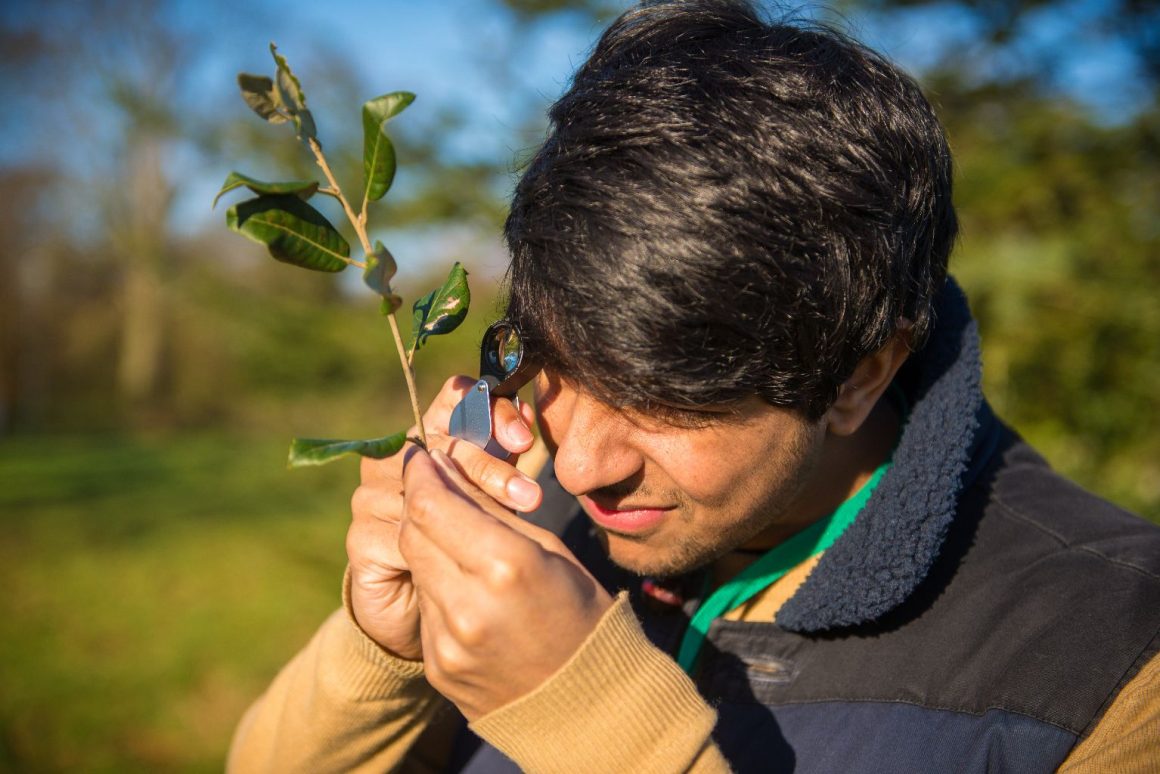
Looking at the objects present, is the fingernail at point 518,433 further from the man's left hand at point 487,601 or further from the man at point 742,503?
the man's left hand at point 487,601

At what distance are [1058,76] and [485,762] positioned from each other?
608 centimetres

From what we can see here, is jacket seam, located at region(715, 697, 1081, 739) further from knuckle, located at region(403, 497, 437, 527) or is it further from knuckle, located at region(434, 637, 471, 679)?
knuckle, located at region(403, 497, 437, 527)

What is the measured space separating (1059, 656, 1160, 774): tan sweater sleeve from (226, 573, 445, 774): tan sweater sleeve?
1.21m

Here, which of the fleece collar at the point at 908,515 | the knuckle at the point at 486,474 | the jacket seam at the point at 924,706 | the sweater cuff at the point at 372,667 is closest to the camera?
the jacket seam at the point at 924,706

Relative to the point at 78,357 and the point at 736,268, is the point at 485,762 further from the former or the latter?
the point at 78,357

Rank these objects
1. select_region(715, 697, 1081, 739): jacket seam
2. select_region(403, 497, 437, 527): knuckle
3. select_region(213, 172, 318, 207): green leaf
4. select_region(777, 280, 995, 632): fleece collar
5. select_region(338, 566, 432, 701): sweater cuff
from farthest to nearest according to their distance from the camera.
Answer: select_region(338, 566, 432, 701): sweater cuff < select_region(777, 280, 995, 632): fleece collar < select_region(715, 697, 1081, 739): jacket seam < select_region(403, 497, 437, 527): knuckle < select_region(213, 172, 318, 207): green leaf

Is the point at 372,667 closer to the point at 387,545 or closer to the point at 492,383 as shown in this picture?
the point at 387,545

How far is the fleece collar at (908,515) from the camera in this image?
64.9 inches

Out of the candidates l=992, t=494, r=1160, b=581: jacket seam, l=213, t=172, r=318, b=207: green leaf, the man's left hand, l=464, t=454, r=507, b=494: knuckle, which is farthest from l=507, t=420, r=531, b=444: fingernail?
l=992, t=494, r=1160, b=581: jacket seam

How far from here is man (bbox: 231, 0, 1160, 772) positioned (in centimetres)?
130

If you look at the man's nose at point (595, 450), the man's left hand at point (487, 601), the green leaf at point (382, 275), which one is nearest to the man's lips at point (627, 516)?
the man's nose at point (595, 450)

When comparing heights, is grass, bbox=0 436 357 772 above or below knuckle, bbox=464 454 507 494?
below

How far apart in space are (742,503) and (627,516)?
0.22 metres

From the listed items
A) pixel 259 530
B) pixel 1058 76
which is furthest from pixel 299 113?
pixel 259 530
